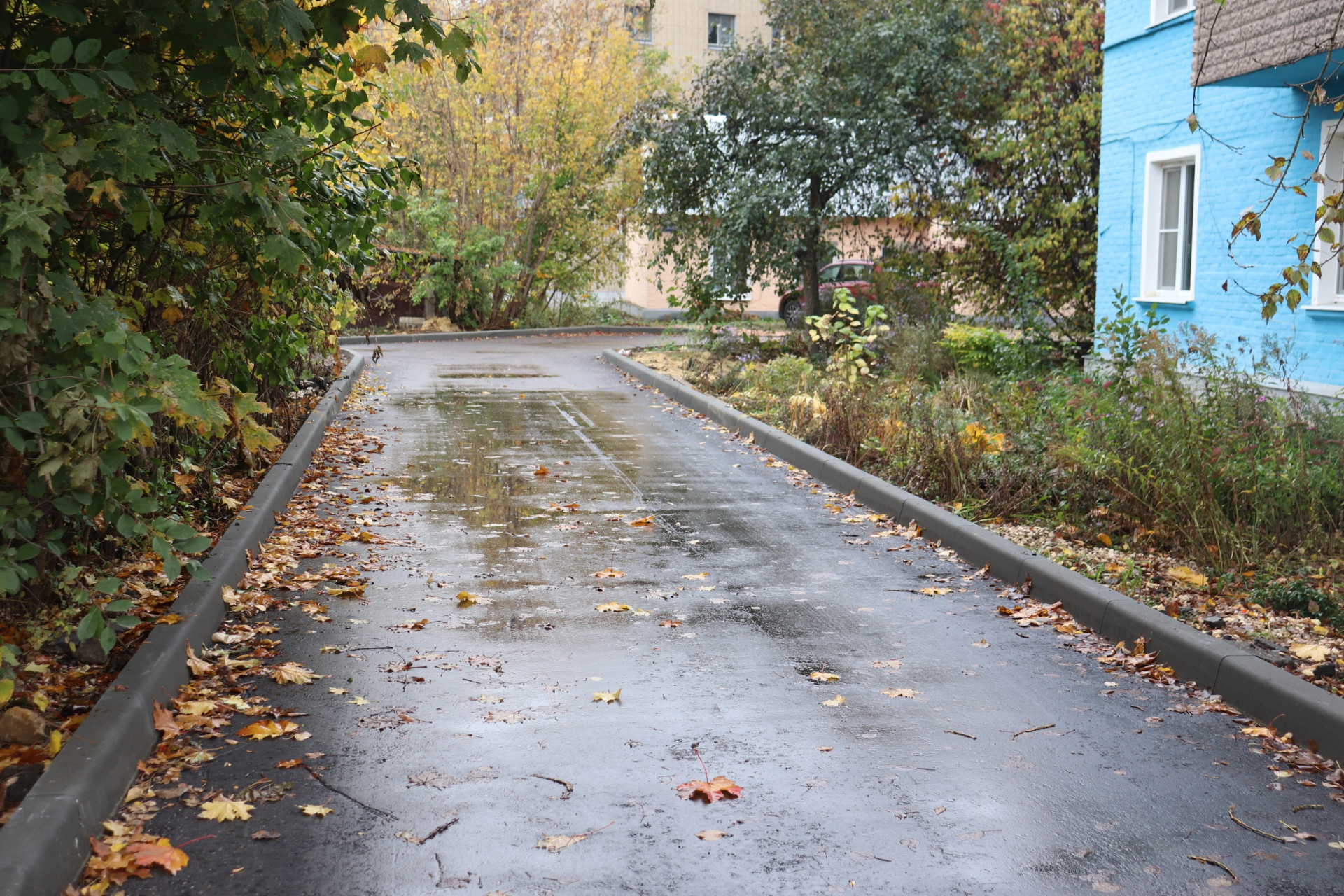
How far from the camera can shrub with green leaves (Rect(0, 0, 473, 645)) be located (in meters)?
3.90

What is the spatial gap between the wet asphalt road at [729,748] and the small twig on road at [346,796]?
3cm

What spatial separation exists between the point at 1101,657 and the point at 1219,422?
2936 mm

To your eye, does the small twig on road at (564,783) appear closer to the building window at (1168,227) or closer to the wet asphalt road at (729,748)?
the wet asphalt road at (729,748)

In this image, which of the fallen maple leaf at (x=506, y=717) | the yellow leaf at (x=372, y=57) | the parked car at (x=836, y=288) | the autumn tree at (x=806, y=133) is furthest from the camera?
the parked car at (x=836, y=288)

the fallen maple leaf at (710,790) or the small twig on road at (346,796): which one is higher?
the small twig on road at (346,796)

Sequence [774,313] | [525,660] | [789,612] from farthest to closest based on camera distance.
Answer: [774,313] → [789,612] → [525,660]

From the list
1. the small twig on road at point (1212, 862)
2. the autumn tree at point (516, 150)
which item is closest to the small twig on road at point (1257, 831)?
the small twig on road at point (1212, 862)

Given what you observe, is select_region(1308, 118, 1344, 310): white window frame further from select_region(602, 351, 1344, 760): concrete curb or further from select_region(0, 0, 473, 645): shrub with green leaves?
select_region(0, 0, 473, 645): shrub with green leaves

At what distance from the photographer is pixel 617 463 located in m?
11.2

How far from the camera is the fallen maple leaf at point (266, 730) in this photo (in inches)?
177

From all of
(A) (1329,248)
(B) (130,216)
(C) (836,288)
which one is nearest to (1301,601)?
(B) (130,216)

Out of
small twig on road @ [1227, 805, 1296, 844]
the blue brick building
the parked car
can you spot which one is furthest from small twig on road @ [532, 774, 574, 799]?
the parked car

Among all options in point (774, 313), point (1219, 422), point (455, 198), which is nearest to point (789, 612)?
point (1219, 422)

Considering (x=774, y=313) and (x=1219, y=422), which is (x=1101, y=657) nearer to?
(x=1219, y=422)
